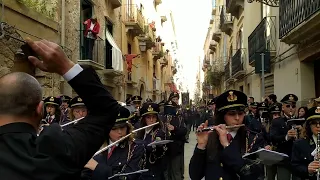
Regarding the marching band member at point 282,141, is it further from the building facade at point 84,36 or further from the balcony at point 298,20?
the building facade at point 84,36

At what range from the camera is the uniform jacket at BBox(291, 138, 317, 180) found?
4.97 m

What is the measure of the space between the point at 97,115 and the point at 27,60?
1.54ft

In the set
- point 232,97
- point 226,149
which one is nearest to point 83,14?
point 232,97

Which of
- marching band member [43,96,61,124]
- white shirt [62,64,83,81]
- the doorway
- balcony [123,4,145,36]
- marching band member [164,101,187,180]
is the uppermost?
balcony [123,4,145,36]

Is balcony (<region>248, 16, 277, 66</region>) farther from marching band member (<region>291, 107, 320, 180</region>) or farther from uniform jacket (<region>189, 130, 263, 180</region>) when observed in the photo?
uniform jacket (<region>189, 130, 263, 180</region>)

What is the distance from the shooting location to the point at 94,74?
2.25m

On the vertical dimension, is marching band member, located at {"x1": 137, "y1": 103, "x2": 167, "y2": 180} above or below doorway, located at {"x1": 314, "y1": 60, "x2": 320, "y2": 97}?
below

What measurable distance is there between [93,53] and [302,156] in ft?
44.3

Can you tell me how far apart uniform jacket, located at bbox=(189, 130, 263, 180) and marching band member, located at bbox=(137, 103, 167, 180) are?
1.94 metres

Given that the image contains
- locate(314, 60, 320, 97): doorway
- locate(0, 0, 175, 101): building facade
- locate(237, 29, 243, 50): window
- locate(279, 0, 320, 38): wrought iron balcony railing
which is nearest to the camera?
locate(279, 0, 320, 38): wrought iron balcony railing

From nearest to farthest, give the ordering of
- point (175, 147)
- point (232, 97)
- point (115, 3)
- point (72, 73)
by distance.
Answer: point (72, 73), point (232, 97), point (175, 147), point (115, 3)

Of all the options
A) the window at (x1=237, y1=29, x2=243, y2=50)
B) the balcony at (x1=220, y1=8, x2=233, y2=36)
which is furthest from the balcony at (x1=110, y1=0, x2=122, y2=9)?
the balcony at (x1=220, y1=8, x2=233, y2=36)

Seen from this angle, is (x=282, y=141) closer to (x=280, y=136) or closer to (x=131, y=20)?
(x=280, y=136)

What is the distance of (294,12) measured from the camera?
11.1 meters
